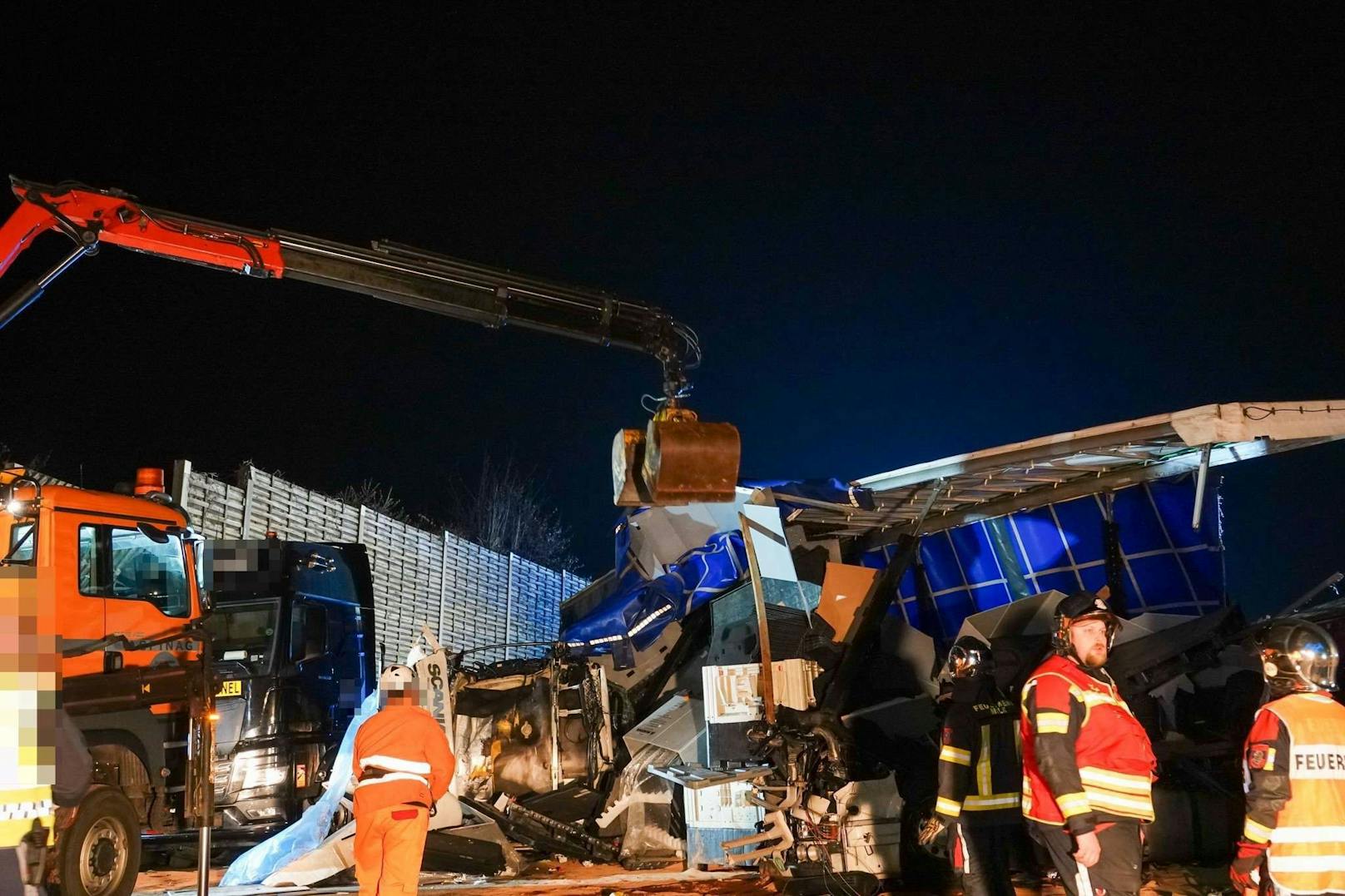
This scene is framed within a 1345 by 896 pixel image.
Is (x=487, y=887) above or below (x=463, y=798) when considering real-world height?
below

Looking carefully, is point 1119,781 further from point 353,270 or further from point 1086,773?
point 353,270

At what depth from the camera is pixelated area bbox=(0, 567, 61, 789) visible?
4344 millimetres

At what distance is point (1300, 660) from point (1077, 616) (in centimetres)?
95

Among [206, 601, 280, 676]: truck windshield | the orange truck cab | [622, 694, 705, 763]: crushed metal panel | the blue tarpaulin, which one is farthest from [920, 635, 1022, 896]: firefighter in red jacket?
[206, 601, 280, 676]: truck windshield

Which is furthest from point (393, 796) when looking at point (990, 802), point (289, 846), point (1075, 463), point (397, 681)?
point (1075, 463)

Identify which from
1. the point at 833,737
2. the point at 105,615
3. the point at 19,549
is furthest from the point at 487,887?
the point at 19,549

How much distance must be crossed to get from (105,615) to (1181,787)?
815 centimetres

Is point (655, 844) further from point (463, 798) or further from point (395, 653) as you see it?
point (395, 653)

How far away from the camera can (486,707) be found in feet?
33.1

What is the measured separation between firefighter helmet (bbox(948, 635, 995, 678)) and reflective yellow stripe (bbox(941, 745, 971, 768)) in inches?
18.4

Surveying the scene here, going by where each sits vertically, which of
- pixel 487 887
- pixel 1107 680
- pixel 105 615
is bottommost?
pixel 487 887

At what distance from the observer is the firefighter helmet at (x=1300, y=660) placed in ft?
15.3

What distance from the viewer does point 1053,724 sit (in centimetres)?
466

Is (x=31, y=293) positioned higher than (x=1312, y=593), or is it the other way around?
(x=31, y=293)
